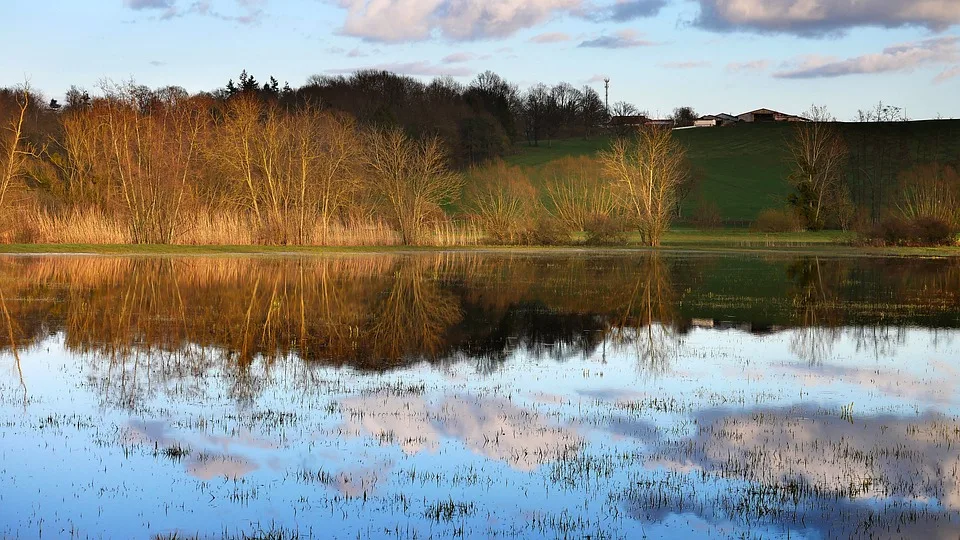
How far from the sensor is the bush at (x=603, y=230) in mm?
55062

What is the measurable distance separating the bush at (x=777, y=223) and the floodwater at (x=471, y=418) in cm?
4857

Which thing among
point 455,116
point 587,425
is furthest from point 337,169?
point 455,116

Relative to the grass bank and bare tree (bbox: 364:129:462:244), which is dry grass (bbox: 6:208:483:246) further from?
the grass bank

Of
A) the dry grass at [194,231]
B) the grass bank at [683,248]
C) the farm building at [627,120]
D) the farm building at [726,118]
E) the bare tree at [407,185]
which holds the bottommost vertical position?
the grass bank at [683,248]

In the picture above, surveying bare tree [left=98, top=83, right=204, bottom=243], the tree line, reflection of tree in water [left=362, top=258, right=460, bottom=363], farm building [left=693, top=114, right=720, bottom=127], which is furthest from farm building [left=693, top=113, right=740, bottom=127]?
reflection of tree in water [left=362, top=258, right=460, bottom=363]

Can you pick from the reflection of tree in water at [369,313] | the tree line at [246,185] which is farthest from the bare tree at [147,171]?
the reflection of tree in water at [369,313]

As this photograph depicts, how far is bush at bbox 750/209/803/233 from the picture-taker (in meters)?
71.1

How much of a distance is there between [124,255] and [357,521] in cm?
3405

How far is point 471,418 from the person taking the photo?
37.4 ft

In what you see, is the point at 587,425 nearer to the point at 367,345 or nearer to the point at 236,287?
the point at 367,345

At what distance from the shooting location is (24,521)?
766 cm

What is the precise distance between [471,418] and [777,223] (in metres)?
63.5

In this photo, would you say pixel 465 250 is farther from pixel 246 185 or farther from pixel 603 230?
pixel 246 185

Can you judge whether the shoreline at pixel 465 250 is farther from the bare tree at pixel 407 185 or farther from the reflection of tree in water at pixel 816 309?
the reflection of tree in water at pixel 816 309
